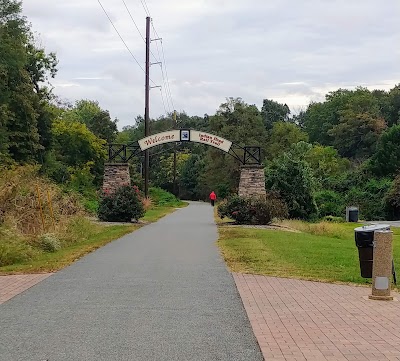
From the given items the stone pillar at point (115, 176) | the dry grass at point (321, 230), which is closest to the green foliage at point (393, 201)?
the dry grass at point (321, 230)

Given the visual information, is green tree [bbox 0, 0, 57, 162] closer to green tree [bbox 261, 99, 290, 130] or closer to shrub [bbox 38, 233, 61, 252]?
shrub [bbox 38, 233, 61, 252]

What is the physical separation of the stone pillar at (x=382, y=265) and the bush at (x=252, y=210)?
1894 centimetres

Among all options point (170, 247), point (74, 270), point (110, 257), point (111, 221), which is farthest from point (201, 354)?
point (111, 221)

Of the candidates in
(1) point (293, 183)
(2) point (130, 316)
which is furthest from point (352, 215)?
(2) point (130, 316)

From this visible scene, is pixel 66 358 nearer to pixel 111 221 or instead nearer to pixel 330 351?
pixel 330 351

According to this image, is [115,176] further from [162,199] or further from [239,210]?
[162,199]

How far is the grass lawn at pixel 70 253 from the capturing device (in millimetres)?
13516

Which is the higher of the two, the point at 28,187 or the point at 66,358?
the point at 28,187

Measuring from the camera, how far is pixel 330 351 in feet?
21.7

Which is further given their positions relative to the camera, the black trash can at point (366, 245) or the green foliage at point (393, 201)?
the green foliage at point (393, 201)

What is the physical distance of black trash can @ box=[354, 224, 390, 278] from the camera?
1155cm

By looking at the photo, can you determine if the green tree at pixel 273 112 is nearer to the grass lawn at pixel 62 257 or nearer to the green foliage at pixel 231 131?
the green foliage at pixel 231 131

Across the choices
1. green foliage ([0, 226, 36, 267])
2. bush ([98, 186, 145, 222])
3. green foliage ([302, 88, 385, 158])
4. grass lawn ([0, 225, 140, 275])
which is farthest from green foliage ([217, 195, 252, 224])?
green foliage ([302, 88, 385, 158])

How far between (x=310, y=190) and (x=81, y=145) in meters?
32.3
